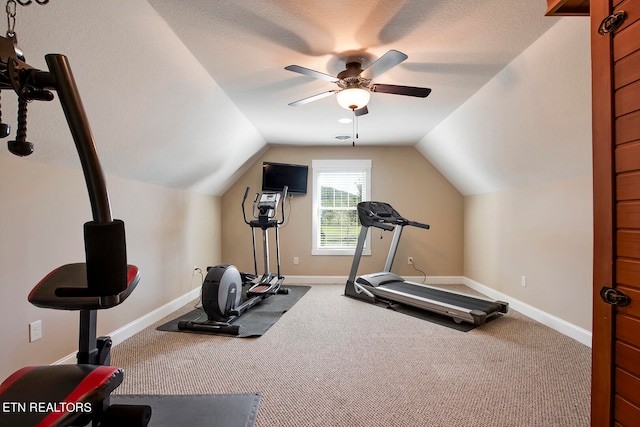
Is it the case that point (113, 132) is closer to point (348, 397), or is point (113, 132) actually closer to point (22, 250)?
point (22, 250)

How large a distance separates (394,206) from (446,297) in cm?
194

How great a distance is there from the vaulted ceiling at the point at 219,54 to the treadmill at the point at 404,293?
154 centimetres

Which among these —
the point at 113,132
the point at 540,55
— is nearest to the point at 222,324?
the point at 113,132

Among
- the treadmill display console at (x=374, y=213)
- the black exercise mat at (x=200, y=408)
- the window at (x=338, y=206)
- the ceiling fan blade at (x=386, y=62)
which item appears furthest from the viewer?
the window at (x=338, y=206)

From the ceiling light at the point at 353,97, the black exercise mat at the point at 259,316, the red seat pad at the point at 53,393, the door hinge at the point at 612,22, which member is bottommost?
the black exercise mat at the point at 259,316

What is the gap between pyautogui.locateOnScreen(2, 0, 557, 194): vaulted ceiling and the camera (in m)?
1.84

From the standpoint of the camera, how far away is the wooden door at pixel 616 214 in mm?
976

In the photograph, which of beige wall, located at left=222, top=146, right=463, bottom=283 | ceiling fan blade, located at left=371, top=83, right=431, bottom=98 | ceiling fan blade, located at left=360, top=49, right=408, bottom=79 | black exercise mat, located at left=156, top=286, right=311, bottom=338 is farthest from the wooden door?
beige wall, located at left=222, top=146, right=463, bottom=283

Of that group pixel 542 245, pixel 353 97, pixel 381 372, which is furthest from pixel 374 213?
pixel 381 372

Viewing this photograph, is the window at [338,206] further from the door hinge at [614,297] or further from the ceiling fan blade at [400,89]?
the door hinge at [614,297]

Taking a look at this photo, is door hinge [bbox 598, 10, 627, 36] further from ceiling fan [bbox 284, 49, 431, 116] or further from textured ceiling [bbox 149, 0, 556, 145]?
ceiling fan [bbox 284, 49, 431, 116]

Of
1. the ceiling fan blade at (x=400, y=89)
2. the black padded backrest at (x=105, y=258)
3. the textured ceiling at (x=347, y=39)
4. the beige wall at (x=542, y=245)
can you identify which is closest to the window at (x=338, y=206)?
the beige wall at (x=542, y=245)

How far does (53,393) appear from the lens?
1.04 m

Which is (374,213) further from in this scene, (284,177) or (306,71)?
(306,71)
